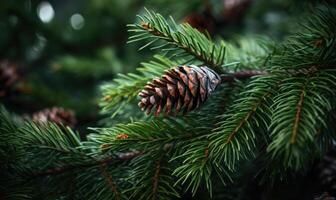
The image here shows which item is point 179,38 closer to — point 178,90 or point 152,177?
point 178,90

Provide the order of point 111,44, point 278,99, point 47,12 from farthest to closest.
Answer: point 47,12 < point 111,44 < point 278,99

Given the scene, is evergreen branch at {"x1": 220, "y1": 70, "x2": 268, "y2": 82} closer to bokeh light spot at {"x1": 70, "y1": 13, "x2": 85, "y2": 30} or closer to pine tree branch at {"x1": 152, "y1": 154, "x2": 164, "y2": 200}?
pine tree branch at {"x1": 152, "y1": 154, "x2": 164, "y2": 200}

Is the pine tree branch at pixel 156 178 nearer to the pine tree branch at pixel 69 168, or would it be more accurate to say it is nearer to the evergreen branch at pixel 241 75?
the pine tree branch at pixel 69 168

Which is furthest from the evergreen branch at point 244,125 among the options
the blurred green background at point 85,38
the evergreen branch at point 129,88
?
the blurred green background at point 85,38

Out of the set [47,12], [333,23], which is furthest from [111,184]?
[47,12]

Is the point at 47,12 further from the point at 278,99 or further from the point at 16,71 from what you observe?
the point at 278,99

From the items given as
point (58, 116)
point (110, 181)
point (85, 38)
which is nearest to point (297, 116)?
point (110, 181)
